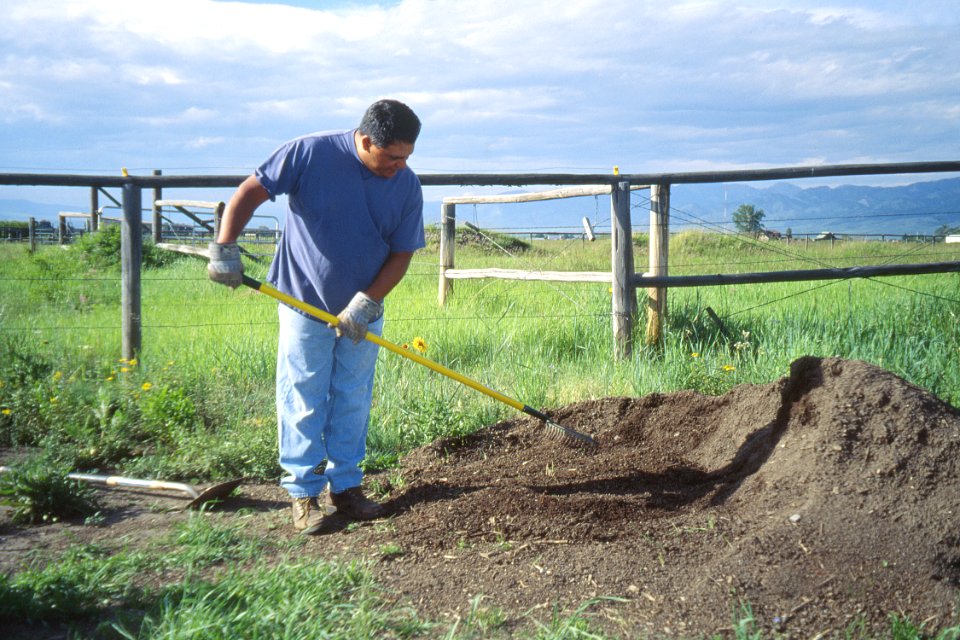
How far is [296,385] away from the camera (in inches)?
144

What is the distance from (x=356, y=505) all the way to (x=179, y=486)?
2.99 ft

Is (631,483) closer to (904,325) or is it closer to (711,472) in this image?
(711,472)

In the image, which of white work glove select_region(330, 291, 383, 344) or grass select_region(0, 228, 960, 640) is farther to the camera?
white work glove select_region(330, 291, 383, 344)

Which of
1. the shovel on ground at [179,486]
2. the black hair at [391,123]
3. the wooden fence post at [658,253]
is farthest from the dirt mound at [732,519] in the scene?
the wooden fence post at [658,253]

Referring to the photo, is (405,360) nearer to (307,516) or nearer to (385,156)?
(307,516)

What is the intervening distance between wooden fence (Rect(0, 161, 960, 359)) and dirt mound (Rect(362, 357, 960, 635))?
198 cm

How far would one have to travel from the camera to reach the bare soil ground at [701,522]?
2764 mm

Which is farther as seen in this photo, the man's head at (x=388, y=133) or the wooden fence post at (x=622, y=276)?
the wooden fence post at (x=622, y=276)

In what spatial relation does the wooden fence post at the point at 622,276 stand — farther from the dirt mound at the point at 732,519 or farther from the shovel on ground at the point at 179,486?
the shovel on ground at the point at 179,486

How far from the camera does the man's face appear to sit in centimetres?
344

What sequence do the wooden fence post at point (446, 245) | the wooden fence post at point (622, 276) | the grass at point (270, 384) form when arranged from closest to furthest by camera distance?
the grass at point (270, 384), the wooden fence post at point (622, 276), the wooden fence post at point (446, 245)

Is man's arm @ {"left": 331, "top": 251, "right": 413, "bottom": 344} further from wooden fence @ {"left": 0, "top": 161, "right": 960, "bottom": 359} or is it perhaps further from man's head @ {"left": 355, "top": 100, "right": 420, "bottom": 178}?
wooden fence @ {"left": 0, "top": 161, "right": 960, "bottom": 359}

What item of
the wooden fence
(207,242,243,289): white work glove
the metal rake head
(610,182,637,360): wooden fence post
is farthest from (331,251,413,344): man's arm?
(610,182,637,360): wooden fence post

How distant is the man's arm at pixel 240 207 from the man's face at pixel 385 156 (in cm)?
44
